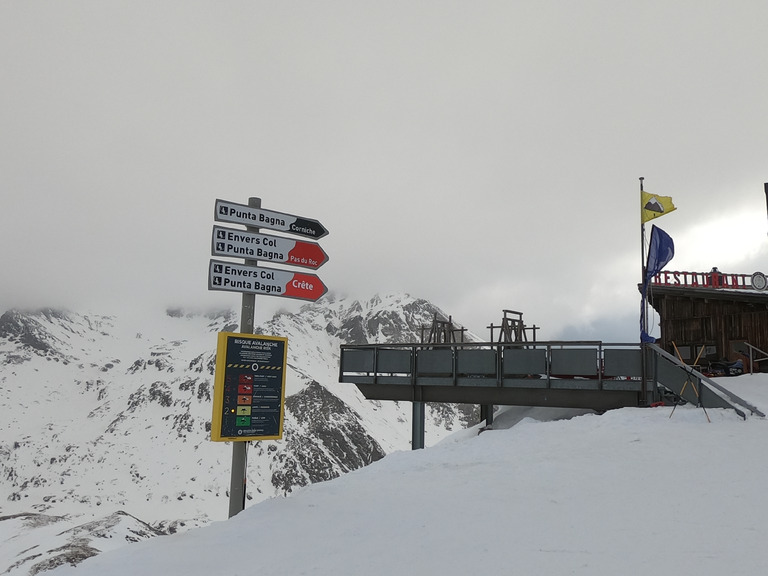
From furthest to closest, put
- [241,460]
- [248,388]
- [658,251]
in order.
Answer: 1. [658,251]
2. [248,388]
3. [241,460]

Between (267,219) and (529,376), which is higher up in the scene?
(267,219)

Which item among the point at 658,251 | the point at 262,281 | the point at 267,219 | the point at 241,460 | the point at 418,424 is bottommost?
the point at 418,424

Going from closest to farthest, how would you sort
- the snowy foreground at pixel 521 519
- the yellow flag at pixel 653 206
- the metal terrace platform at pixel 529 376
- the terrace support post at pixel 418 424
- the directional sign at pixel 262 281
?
1. the snowy foreground at pixel 521 519
2. the directional sign at pixel 262 281
3. the metal terrace platform at pixel 529 376
4. the terrace support post at pixel 418 424
5. the yellow flag at pixel 653 206

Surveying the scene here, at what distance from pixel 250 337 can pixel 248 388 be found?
882mm

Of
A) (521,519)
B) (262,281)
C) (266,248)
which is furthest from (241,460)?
(521,519)

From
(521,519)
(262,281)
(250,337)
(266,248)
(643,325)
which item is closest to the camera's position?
(521,519)

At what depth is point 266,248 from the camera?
965cm

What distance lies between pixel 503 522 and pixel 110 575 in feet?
14.3

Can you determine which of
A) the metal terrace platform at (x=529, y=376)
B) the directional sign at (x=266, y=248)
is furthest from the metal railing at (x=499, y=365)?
the directional sign at (x=266, y=248)

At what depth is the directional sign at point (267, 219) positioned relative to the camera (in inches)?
368

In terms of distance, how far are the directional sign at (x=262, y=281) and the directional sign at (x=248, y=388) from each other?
33.9 inches

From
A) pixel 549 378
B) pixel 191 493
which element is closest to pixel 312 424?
pixel 191 493

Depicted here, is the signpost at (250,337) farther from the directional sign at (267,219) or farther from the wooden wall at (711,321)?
the wooden wall at (711,321)

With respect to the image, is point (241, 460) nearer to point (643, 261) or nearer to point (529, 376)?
point (529, 376)
